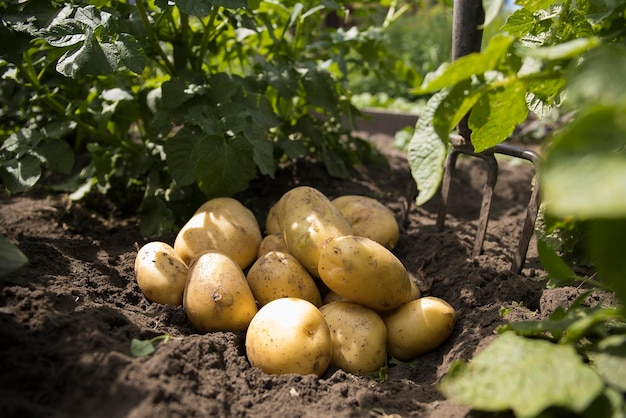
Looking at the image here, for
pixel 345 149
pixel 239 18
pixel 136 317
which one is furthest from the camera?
pixel 345 149

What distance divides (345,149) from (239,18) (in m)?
0.97

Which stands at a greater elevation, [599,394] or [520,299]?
[599,394]

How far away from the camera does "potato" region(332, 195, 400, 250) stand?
88.5 inches

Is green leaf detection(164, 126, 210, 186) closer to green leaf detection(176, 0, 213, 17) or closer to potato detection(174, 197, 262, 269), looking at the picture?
potato detection(174, 197, 262, 269)

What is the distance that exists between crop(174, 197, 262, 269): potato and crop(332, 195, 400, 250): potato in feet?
1.38

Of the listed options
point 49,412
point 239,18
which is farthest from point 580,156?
point 239,18

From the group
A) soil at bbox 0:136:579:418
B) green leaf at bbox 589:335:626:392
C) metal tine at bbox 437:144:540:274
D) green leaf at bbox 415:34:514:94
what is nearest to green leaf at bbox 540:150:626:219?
green leaf at bbox 415:34:514:94

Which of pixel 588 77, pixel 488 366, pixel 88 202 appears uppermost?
pixel 588 77

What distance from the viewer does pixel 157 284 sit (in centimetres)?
190

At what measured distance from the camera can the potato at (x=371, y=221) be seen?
2248 millimetres

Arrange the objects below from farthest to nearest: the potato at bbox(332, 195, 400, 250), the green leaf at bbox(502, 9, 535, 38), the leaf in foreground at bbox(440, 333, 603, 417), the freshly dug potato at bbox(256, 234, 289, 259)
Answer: the potato at bbox(332, 195, 400, 250) < the freshly dug potato at bbox(256, 234, 289, 259) < the green leaf at bbox(502, 9, 535, 38) < the leaf in foreground at bbox(440, 333, 603, 417)

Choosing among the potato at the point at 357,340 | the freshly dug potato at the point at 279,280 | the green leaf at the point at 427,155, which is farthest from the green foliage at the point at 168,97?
the green leaf at the point at 427,155

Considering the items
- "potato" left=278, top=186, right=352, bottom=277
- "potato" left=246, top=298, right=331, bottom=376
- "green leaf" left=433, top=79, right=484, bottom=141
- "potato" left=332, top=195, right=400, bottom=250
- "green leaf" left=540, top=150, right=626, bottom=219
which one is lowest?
"potato" left=332, top=195, right=400, bottom=250

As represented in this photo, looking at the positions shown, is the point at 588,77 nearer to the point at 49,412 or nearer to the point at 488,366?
the point at 488,366
